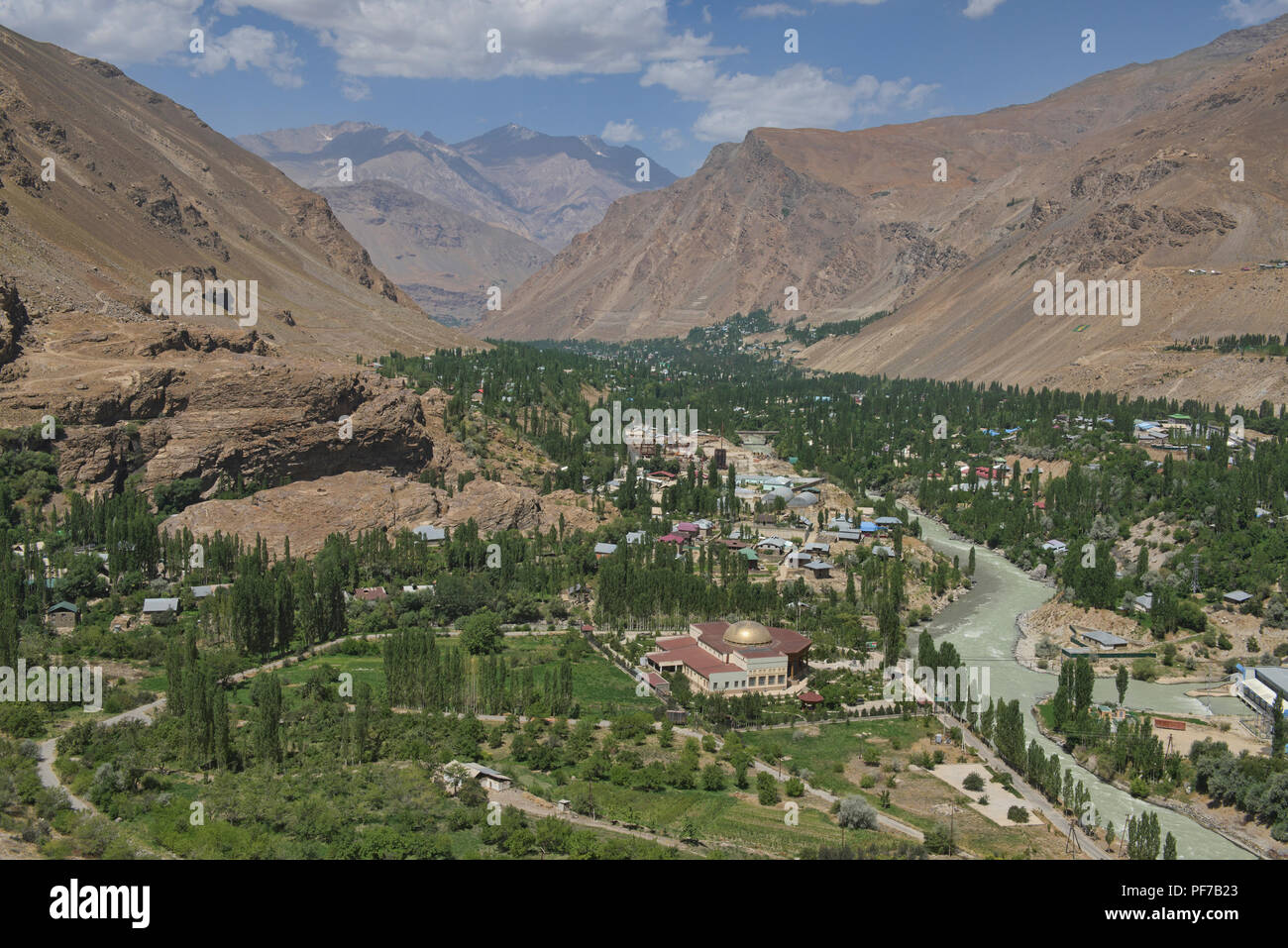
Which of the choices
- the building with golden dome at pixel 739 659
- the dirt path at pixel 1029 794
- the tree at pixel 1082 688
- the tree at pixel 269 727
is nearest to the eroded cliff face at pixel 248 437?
the building with golden dome at pixel 739 659

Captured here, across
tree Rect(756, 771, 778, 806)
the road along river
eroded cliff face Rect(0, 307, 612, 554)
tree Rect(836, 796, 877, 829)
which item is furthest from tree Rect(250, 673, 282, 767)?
eroded cliff face Rect(0, 307, 612, 554)

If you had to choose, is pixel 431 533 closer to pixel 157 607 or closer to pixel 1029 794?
pixel 157 607

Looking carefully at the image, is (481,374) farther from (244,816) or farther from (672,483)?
(244,816)

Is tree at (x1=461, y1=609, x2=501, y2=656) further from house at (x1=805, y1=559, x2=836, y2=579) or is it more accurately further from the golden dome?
house at (x1=805, y1=559, x2=836, y2=579)

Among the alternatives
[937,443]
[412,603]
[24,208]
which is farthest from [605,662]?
[24,208]

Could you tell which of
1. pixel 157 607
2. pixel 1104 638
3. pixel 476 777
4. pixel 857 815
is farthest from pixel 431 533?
pixel 857 815

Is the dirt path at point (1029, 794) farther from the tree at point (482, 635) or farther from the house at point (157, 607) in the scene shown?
the house at point (157, 607)
